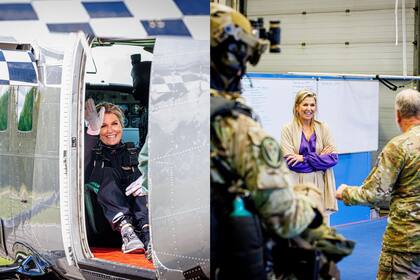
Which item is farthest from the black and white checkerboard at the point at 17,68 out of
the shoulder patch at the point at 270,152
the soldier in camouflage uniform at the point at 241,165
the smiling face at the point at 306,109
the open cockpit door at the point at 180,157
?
the smiling face at the point at 306,109

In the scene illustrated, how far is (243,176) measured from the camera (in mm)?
2135

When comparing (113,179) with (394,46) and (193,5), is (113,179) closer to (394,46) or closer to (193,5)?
(193,5)

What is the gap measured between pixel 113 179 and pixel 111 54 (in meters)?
0.55

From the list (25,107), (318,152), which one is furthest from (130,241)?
(318,152)

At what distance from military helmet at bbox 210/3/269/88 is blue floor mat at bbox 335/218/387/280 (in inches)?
106

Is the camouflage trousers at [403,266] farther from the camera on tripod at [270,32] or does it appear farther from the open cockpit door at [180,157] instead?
the camera on tripod at [270,32]

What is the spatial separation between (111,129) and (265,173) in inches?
40.5

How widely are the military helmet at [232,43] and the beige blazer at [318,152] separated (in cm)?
166

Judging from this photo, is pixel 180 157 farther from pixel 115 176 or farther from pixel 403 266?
pixel 403 266

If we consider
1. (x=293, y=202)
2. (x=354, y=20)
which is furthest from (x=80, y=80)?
(x=354, y=20)

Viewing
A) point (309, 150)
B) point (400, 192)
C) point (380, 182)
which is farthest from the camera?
point (309, 150)

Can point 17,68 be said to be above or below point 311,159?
above

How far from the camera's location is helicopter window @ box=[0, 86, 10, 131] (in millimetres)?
2973

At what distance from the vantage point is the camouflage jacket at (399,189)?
10.6 ft
